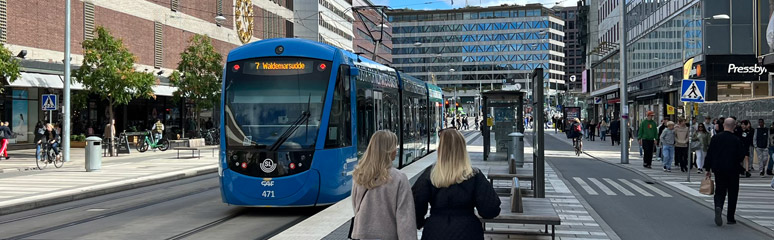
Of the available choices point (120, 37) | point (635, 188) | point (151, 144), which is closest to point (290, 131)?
point (635, 188)

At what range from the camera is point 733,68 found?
35.4 meters

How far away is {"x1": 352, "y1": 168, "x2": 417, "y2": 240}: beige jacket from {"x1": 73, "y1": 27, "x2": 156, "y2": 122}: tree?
92.0 feet

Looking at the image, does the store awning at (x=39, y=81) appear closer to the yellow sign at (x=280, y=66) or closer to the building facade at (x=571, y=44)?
the yellow sign at (x=280, y=66)

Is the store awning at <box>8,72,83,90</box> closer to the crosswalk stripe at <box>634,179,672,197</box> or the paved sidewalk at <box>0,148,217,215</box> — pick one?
the paved sidewalk at <box>0,148,217,215</box>

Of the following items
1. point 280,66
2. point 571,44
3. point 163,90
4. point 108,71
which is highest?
point 571,44

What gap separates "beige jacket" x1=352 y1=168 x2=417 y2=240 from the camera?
431 cm

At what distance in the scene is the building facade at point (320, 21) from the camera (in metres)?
74.9

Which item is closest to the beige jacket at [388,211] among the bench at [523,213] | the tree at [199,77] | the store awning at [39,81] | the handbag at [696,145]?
the bench at [523,213]

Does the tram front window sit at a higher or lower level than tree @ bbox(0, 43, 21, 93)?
lower

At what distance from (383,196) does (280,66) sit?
7.48 meters

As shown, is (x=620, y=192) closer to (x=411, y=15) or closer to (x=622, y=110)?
(x=622, y=110)

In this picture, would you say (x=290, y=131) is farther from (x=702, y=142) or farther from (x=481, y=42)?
(x=481, y=42)

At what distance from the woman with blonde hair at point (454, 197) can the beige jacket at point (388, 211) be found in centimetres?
13

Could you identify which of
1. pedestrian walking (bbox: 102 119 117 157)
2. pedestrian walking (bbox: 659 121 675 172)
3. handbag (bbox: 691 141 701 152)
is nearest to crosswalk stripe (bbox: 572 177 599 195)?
pedestrian walking (bbox: 659 121 675 172)
